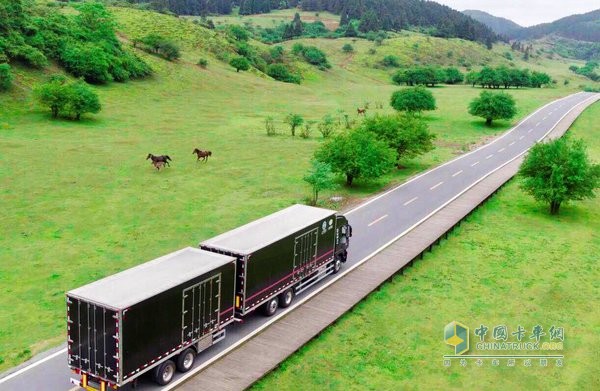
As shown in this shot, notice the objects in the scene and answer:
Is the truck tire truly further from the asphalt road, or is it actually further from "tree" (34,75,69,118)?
"tree" (34,75,69,118)

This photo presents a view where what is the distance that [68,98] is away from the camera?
70.0m

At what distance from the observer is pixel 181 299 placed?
18.4 m

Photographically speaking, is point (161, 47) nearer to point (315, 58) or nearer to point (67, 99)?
point (67, 99)

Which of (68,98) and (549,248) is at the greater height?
(68,98)

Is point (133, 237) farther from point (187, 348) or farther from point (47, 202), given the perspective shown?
point (187, 348)

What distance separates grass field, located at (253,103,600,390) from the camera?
810 inches

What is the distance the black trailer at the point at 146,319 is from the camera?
54.2 feet

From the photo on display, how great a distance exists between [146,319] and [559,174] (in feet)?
125

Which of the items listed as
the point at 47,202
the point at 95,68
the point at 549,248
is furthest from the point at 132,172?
the point at 95,68

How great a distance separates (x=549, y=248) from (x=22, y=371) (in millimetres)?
32359

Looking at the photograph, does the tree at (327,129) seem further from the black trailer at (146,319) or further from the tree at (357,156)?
the black trailer at (146,319)

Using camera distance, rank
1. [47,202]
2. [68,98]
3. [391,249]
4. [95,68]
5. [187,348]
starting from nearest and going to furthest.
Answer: [187,348]
[391,249]
[47,202]
[68,98]
[95,68]

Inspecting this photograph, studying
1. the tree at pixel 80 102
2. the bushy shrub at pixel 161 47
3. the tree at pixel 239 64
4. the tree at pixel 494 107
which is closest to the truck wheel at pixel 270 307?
the tree at pixel 80 102

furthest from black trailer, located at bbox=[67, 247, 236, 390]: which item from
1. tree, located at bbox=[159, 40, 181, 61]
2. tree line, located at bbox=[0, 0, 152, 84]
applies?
tree, located at bbox=[159, 40, 181, 61]
